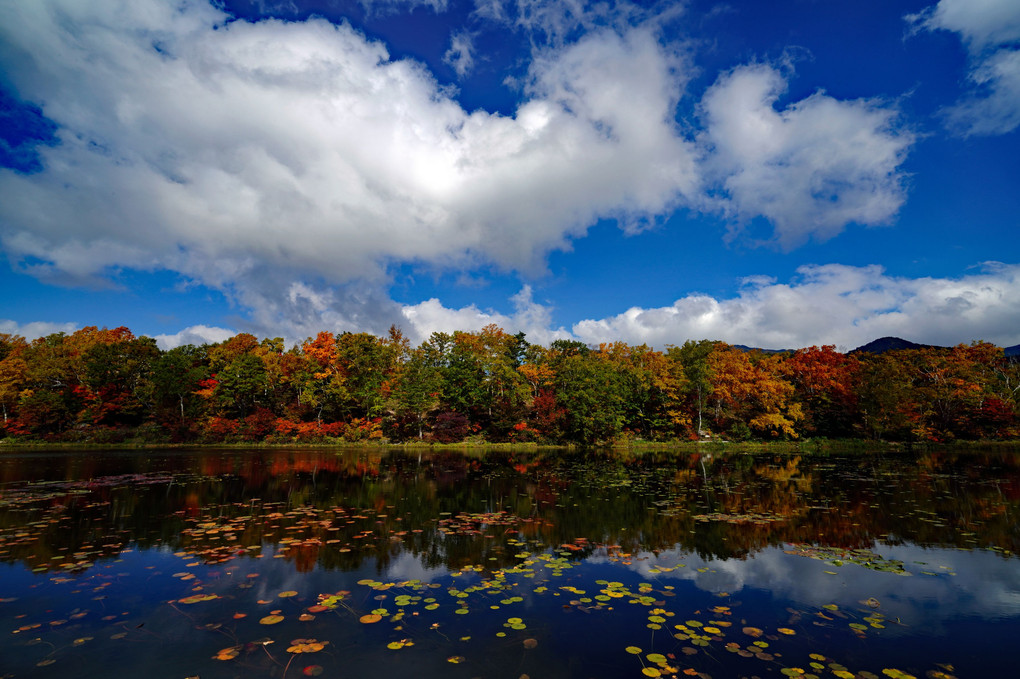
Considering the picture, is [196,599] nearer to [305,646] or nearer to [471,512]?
[305,646]

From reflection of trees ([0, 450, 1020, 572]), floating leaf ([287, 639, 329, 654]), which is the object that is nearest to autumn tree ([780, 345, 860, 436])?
reflection of trees ([0, 450, 1020, 572])

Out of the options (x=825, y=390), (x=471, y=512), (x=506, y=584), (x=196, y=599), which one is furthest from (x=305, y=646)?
(x=825, y=390)

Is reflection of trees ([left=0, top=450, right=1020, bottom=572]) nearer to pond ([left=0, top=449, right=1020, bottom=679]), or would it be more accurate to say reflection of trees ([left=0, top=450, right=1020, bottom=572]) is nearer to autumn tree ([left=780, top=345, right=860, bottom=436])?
pond ([left=0, top=449, right=1020, bottom=679])

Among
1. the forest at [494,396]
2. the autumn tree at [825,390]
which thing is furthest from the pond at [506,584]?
the autumn tree at [825,390]

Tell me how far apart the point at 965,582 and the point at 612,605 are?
6.32 meters

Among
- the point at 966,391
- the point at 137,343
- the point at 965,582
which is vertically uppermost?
the point at 137,343

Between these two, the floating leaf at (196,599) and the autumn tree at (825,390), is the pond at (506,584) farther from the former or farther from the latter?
the autumn tree at (825,390)

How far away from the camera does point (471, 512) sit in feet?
41.2

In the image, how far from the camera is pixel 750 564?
8.09 m

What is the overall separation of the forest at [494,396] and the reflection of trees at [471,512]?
20969 millimetres

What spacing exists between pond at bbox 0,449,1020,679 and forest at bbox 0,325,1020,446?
29.1m

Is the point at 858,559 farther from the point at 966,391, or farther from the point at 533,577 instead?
the point at 966,391

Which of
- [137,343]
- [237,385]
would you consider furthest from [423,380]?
[137,343]

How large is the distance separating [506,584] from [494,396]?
40633 mm
